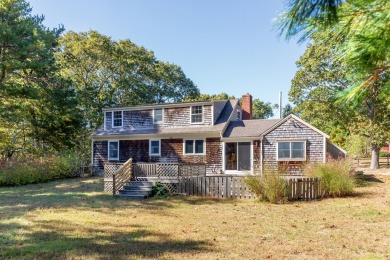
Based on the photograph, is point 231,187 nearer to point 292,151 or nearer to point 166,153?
point 292,151

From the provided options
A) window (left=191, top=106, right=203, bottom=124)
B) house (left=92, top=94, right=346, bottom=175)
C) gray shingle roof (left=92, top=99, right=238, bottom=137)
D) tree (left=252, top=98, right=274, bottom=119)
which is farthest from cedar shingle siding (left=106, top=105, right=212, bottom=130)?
tree (left=252, top=98, right=274, bottom=119)

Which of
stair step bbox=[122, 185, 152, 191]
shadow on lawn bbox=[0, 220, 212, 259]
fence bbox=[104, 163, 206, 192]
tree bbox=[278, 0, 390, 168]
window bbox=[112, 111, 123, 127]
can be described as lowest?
stair step bbox=[122, 185, 152, 191]

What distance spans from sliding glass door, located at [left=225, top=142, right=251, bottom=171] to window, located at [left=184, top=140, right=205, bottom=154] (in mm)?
1959

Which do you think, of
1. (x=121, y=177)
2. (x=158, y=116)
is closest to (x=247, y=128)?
(x=158, y=116)

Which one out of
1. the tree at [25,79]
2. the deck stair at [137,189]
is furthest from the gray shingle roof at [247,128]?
the tree at [25,79]

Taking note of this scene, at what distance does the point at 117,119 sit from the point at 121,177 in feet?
38.3

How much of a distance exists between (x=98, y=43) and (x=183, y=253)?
33.8 meters

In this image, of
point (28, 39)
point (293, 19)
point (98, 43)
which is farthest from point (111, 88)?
point (293, 19)

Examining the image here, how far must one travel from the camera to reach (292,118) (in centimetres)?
2052

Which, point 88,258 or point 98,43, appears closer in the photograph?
point 88,258

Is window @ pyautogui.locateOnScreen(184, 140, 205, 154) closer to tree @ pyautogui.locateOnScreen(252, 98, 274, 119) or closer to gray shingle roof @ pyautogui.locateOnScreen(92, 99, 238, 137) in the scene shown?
gray shingle roof @ pyautogui.locateOnScreen(92, 99, 238, 137)

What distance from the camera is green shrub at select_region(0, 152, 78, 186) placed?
19.8 meters

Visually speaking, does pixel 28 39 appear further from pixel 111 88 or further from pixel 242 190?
pixel 242 190

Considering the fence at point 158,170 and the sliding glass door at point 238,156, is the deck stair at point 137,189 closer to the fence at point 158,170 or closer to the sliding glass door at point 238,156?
the fence at point 158,170
